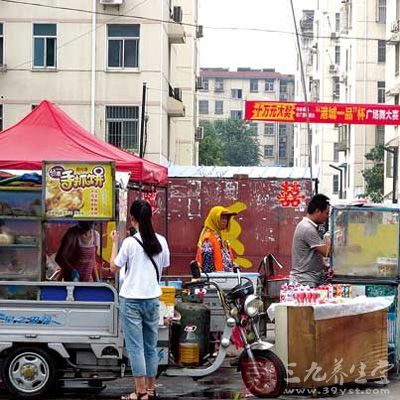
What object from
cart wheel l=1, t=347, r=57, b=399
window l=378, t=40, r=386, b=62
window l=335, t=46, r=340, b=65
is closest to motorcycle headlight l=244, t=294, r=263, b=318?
cart wheel l=1, t=347, r=57, b=399

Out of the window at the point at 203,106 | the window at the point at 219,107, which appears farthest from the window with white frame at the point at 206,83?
the window at the point at 219,107

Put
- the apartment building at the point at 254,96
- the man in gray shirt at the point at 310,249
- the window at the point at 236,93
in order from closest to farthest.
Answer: the man in gray shirt at the point at 310,249 < the apartment building at the point at 254,96 < the window at the point at 236,93

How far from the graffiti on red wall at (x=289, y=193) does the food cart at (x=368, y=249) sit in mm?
6625

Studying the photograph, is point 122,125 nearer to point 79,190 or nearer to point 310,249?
point 310,249

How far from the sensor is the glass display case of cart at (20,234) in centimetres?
908

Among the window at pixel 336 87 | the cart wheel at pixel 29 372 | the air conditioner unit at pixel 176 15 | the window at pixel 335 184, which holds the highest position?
the window at pixel 336 87

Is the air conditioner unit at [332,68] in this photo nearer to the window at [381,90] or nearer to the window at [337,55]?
the window at [337,55]

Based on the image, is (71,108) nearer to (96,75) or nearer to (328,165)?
(96,75)

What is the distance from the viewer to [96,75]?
30766mm

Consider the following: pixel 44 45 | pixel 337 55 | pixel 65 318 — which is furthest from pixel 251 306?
pixel 337 55

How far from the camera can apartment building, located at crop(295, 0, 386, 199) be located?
55031 millimetres

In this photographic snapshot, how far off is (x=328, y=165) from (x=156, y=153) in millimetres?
39291

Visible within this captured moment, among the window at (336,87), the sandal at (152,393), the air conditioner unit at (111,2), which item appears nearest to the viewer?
the sandal at (152,393)

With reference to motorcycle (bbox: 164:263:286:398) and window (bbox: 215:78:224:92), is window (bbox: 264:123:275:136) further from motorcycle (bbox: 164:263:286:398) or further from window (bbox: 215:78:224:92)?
motorcycle (bbox: 164:263:286:398)
